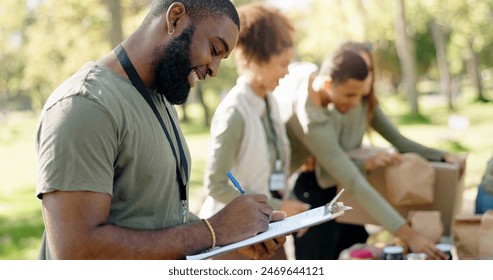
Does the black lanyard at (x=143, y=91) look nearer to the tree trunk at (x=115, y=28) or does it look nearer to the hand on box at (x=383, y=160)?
the hand on box at (x=383, y=160)

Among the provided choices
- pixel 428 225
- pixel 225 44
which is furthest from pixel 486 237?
pixel 225 44

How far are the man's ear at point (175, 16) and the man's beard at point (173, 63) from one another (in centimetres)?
3

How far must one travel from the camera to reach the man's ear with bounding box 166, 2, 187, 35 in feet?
6.24

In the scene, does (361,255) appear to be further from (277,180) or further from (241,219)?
(241,219)

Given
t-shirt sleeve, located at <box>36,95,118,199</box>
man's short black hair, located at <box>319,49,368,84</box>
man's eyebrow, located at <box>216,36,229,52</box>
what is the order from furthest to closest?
man's short black hair, located at <box>319,49,368,84</box>
man's eyebrow, located at <box>216,36,229,52</box>
t-shirt sleeve, located at <box>36,95,118,199</box>

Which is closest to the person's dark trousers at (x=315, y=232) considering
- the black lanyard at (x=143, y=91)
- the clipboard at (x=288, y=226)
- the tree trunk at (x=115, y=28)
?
the clipboard at (x=288, y=226)

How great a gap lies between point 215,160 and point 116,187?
1.29 meters

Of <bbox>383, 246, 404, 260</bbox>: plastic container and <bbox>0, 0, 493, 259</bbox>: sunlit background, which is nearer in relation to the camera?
<bbox>383, 246, 404, 260</bbox>: plastic container

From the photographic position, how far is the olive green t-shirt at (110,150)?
168 cm

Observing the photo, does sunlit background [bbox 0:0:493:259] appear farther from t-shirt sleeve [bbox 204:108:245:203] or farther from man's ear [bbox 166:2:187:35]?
man's ear [bbox 166:2:187:35]

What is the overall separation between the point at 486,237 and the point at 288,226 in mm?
1578

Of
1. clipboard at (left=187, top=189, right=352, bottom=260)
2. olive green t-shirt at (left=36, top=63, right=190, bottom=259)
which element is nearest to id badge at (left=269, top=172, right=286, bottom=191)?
clipboard at (left=187, top=189, right=352, bottom=260)

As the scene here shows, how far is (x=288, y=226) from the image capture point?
194cm
